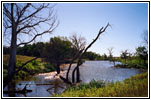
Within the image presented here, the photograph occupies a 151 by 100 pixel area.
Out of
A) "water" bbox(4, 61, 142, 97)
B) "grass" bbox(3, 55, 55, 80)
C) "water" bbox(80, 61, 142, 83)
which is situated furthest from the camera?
"water" bbox(80, 61, 142, 83)

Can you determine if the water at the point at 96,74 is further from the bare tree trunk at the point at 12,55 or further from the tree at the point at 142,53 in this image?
the bare tree trunk at the point at 12,55

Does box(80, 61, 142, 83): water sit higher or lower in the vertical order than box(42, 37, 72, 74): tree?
lower

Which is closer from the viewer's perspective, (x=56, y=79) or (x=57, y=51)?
(x=57, y=51)

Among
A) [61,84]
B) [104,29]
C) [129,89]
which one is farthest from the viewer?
[61,84]

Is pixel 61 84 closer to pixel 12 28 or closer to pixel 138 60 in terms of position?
pixel 12 28

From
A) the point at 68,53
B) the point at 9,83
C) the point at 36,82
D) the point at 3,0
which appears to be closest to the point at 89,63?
the point at 68,53

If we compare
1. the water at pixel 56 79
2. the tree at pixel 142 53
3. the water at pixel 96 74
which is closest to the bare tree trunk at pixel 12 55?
the water at pixel 56 79

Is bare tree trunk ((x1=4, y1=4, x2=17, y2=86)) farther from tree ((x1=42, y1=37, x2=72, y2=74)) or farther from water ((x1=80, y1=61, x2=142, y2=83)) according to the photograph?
water ((x1=80, y1=61, x2=142, y2=83))

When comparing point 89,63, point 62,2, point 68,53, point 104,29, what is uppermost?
point 62,2

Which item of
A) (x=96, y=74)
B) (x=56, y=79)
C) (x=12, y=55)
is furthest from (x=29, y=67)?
(x=96, y=74)

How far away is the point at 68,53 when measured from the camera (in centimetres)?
425

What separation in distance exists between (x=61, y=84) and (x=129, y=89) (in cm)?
212

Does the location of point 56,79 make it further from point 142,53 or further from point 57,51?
point 142,53

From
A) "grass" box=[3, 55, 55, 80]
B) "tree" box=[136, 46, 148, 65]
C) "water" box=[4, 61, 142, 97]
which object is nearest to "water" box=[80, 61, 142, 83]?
"water" box=[4, 61, 142, 97]
